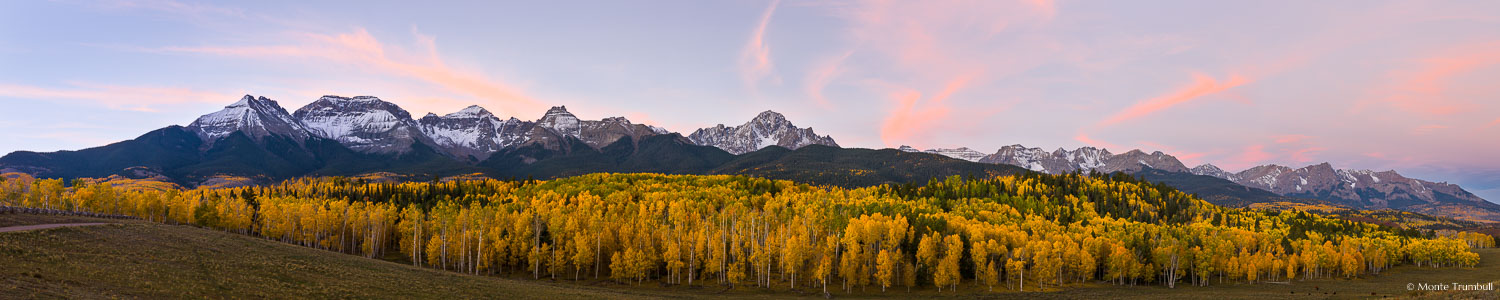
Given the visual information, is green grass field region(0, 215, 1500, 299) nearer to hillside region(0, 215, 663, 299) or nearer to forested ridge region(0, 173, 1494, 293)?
hillside region(0, 215, 663, 299)

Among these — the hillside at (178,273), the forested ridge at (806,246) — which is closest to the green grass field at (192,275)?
the hillside at (178,273)

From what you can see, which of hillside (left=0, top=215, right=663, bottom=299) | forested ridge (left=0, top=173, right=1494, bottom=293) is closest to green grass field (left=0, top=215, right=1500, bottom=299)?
hillside (left=0, top=215, right=663, bottom=299)

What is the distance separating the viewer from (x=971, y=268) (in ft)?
349

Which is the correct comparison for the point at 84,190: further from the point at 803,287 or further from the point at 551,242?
the point at 803,287

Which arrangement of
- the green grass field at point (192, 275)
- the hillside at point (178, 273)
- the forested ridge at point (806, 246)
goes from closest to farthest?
Answer: 1. the hillside at point (178, 273)
2. the green grass field at point (192, 275)
3. the forested ridge at point (806, 246)

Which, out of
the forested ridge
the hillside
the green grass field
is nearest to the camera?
the hillside

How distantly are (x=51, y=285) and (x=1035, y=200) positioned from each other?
605 feet

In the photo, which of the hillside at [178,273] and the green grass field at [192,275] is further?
the green grass field at [192,275]

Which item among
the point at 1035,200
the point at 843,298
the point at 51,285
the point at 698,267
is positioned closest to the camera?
the point at 51,285

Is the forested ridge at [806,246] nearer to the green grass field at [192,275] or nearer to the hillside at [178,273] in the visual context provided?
the green grass field at [192,275]

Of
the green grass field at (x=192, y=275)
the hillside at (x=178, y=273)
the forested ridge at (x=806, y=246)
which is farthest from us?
the forested ridge at (x=806, y=246)

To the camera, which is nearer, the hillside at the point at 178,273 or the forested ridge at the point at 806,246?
the hillside at the point at 178,273

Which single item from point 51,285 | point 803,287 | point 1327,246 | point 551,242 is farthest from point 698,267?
point 1327,246

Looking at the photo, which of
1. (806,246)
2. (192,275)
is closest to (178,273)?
(192,275)
